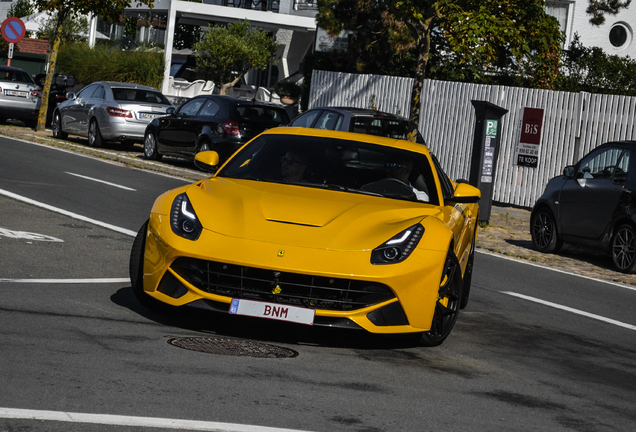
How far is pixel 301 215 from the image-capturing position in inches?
245

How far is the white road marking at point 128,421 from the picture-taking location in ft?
13.4

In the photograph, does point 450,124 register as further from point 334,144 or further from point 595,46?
point 595,46

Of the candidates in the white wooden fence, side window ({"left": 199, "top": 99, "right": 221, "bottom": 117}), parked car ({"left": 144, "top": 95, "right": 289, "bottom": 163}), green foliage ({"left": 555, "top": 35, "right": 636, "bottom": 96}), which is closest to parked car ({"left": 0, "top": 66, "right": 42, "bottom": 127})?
parked car ({"left": 144, "top": 95, "right": 289, "bottom": 163})

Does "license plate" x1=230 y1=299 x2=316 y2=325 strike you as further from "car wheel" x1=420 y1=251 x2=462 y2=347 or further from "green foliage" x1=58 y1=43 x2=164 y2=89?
"green foliage" x1=58 y1=43 x2=164 y2=89

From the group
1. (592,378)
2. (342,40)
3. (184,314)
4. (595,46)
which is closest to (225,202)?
(184,314)

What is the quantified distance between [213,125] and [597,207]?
9457mm

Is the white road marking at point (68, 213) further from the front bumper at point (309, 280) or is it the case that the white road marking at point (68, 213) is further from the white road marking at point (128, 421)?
the white road marking at point (128, 421)

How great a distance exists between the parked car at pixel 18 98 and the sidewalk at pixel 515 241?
5.20 metres

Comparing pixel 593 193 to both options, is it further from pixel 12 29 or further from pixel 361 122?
pixel 12 29

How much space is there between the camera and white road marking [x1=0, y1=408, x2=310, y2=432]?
13.4 feet

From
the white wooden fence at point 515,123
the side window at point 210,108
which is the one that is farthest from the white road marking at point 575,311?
the side window at point 210,108

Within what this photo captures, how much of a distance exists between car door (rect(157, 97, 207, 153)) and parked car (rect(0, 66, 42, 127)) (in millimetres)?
7980

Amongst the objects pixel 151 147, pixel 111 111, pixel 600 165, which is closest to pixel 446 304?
pixel 600 165

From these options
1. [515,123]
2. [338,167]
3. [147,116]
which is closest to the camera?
[338,167]
